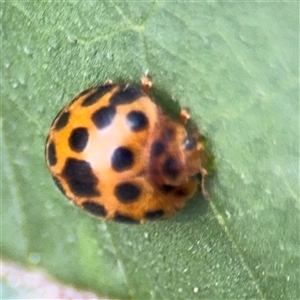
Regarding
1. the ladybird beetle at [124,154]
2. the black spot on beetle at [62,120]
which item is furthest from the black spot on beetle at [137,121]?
the black spot on beetle at [62,120]

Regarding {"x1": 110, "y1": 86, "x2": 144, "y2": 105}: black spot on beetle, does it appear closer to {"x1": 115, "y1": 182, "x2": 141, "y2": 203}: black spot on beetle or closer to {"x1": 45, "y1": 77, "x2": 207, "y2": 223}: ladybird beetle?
{"x1": 45, "y1": 77, "x2": 207, "y2": 223}: ladybird beetle

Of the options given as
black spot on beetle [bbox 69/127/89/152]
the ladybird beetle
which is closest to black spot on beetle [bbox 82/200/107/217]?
the ladybird beetle

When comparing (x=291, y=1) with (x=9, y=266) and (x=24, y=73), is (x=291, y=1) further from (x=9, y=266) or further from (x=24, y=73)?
(x=9, y=266)

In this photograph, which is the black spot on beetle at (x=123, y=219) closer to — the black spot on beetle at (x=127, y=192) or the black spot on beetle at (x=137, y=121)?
the black spot on beetle at (x=127, y=192)

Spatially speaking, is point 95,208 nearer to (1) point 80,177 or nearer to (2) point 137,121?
(1) point 80,177

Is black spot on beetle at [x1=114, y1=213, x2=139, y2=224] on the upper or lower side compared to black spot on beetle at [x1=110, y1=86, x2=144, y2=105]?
lower

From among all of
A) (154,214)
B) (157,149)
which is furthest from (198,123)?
(154,214)

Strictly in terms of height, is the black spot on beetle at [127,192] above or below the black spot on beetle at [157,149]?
below
